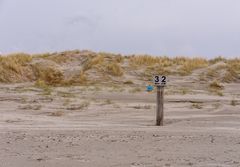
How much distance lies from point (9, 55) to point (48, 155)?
24072 mm

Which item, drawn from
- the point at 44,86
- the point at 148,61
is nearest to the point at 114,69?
the point at 148,61

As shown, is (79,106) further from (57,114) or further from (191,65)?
(191,65)

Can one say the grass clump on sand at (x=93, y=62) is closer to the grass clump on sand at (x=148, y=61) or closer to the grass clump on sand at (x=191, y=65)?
the grass clump on sand at (x=148, y=61)

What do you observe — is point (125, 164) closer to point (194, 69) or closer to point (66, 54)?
point (194, 69)

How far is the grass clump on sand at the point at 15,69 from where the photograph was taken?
27959 millimetres

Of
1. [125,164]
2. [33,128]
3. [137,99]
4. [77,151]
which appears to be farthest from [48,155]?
[137,99]

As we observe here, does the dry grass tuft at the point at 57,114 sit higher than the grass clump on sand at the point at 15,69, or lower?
lower

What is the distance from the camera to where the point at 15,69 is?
1131 inches

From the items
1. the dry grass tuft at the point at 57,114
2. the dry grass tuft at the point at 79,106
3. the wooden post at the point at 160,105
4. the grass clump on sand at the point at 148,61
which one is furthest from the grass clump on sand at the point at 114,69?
the wooden post at the point at 160,105

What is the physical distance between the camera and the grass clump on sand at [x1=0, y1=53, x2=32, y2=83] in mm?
27959

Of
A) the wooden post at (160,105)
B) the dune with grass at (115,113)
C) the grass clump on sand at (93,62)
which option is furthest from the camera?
the grass clump on sand at (93,62)

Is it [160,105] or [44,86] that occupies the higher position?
[44,86]

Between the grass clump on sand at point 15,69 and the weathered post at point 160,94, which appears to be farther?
the grass clump on sand at point 15,69

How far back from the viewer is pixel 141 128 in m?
13.1
